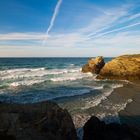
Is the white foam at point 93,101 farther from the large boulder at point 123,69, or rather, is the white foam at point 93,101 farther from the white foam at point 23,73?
the white foam at point 23,73

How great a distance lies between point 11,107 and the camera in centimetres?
795

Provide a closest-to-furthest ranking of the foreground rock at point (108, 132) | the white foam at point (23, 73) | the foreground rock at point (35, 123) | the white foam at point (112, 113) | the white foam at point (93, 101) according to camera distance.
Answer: the foreground rock at point (35, 123)
the foreground rock at point (108, 132)
the white foam at point (112, 113)
the white foam at point (93, 101)
the white foam at point (23, 73)

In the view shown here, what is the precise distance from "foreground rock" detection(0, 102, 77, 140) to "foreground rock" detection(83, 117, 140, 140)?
1.77 metres

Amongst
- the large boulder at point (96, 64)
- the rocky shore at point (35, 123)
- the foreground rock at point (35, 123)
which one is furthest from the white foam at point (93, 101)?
the large boulder at point (96, 64)

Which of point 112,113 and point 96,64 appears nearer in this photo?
point 112,113

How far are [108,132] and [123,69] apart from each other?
96.4ft

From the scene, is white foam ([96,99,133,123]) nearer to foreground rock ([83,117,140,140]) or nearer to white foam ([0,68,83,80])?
foreground rock ([83,117,140,140])

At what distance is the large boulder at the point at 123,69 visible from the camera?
36.9 metres

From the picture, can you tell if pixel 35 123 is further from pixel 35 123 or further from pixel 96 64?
pixel 96 64

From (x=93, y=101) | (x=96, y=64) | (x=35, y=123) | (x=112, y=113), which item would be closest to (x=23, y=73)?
(x=96, y=64)

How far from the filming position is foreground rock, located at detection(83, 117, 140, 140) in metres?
9.30

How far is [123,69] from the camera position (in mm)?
38250

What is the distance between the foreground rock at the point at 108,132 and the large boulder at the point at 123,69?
27166 mm

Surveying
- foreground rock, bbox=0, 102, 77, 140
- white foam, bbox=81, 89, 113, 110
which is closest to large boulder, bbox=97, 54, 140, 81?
white foam, bbox=81, 89, 113, 110
